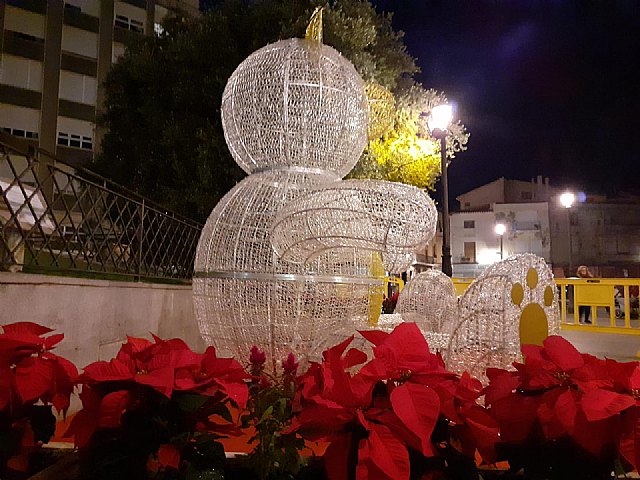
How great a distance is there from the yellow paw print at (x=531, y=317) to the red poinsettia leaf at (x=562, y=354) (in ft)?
3.04

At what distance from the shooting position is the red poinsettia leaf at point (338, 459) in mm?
1084

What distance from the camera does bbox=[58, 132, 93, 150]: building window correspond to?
74.2 feet

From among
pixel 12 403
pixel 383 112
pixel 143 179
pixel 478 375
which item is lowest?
pixel 478 375

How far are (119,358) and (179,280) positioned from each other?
466cm

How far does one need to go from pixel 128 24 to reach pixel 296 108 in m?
24.8

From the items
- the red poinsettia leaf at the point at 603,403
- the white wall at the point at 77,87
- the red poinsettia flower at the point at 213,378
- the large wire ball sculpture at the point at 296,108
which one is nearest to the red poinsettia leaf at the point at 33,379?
the red poinsettia flower at the point at 213,378

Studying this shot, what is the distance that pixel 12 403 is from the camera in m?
1.25

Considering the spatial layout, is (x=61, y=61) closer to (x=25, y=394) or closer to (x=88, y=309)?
(x=88, y=309)

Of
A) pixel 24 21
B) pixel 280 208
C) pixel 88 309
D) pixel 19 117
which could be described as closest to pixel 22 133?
pixel 19 117

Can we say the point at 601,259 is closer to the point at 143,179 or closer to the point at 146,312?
the point at 143,179

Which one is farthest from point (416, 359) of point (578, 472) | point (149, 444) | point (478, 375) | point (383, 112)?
point (383, 112)

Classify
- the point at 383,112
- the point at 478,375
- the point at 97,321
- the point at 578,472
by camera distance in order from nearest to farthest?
1. the point at 578,472
2. the point at 478,375
3. the point at 97,321
4. the point at 383,112

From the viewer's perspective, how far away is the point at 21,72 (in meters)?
21.8

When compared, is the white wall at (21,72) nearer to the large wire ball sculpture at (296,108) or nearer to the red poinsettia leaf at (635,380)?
the large wire ball sculpture at (296,108)
